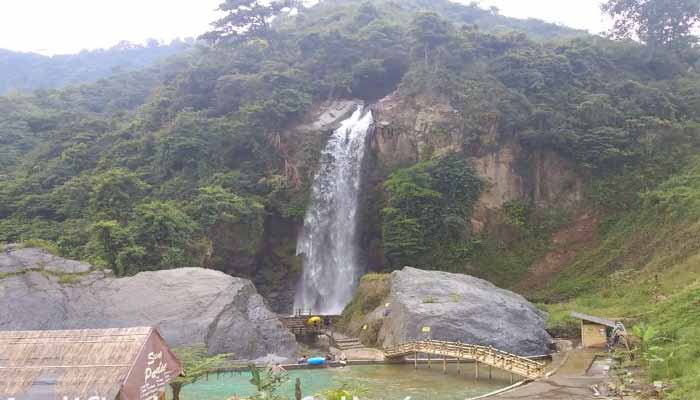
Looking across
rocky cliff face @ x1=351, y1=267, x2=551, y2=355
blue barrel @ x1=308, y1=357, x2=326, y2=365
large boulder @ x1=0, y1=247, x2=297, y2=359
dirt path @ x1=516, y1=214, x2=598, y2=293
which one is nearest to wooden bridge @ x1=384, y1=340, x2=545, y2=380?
rocky cliff face @ x1=351, y1=267, x2=551, y2=355

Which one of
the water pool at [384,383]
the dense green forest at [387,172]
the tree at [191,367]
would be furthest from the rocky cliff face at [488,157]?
the tree at [191,367]

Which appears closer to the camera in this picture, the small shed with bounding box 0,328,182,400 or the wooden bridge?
the small shed with bounding box 0,328,182,400

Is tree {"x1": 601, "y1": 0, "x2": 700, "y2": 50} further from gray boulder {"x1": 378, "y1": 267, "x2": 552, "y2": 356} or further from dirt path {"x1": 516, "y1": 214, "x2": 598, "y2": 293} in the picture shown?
gray boulder {"x1": 378, "y1": 267, "x2": 552, "y2": 356}

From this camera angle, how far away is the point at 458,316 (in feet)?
74.2

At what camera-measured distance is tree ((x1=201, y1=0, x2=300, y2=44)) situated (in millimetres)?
50281

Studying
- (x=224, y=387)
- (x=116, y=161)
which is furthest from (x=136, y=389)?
(x=116, y=161)

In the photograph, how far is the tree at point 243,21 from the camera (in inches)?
1980

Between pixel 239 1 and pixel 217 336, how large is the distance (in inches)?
1462

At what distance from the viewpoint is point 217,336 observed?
69.2 ft

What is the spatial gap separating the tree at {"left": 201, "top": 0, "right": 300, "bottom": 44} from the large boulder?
3159 cm

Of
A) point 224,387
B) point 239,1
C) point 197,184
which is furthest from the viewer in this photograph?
point 239,1

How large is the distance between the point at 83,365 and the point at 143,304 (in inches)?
527

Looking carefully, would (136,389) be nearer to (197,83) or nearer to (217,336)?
(217,336)

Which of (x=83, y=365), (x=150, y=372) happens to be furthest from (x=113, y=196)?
(x=150, y=372)
